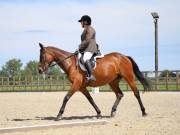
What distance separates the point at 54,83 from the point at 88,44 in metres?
29.4

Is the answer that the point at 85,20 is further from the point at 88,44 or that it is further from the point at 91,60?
the point at 91,60

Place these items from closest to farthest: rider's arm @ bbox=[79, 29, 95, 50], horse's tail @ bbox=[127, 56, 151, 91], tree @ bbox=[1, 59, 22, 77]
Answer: rider's arm @ bbox=[79, 29, 95, 50]
horse's tail @ bbox=[127, 56, 151, 91]
tree @ bbox=[1, 59, 22, 77]

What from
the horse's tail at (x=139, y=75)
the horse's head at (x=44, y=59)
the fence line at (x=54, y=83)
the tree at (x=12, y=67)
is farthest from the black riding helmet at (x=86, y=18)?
the tree at (x=12, y=67)

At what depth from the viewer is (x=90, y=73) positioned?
12.8m

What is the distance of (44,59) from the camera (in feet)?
42.5

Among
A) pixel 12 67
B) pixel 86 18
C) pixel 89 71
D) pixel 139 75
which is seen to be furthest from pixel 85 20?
pixel 12 67

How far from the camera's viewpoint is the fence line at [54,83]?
108 ft

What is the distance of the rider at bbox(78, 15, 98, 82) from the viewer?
502 inches

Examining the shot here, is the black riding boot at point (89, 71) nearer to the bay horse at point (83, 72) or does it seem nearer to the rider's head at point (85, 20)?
the bay horse at point (83, 72)

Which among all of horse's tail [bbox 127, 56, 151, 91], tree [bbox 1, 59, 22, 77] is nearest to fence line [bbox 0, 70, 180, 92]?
horse's tail [bbox 127, 56, 151, 91]

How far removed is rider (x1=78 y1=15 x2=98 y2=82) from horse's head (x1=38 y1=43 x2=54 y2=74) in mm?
859

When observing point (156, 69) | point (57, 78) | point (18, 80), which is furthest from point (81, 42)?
point (18, 80)

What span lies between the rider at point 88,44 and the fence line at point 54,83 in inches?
716

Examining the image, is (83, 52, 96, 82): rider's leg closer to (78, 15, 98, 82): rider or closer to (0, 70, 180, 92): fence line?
(78, 15, 98, 82): rider
